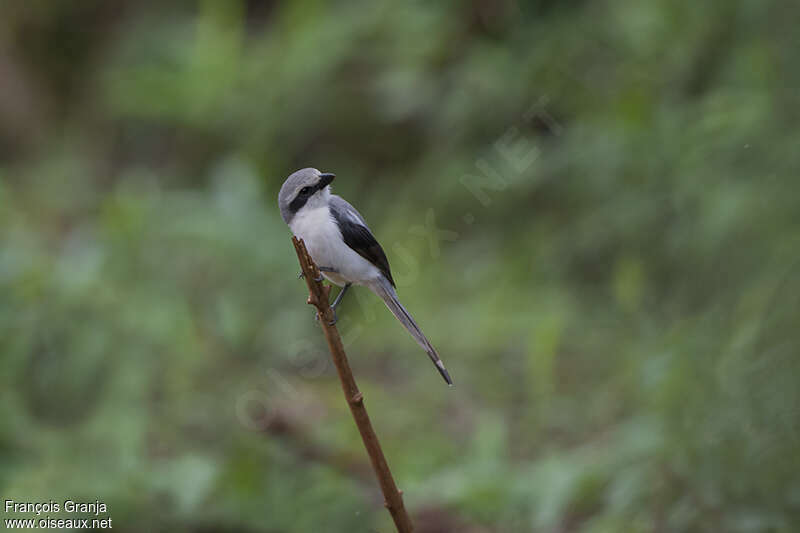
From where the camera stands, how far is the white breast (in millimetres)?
1843

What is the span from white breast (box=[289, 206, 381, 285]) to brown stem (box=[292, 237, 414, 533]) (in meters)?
0.25

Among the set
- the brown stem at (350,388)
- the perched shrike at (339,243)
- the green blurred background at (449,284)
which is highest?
the green blurred background at (449,284)

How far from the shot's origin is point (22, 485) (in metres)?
2.94

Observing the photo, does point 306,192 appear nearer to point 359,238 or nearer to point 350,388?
point 359,238

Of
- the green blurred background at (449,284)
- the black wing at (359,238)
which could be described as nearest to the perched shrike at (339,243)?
the black wing at (359,238)

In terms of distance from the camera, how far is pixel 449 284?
4738 millimetres

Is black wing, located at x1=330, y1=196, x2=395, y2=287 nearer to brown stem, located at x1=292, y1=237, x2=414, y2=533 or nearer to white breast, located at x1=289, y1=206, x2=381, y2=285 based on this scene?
white breast, located at x1=289, y1=206, x2=381, y2=285

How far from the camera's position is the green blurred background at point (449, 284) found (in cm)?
290

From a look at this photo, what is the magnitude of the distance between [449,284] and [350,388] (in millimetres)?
3206

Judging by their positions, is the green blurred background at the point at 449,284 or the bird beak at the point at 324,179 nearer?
the bird beak at the point at 324,179

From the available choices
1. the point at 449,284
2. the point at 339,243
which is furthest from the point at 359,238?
the point at 449,284

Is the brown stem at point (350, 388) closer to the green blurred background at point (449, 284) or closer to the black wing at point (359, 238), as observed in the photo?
the black wing at point (359, 238)

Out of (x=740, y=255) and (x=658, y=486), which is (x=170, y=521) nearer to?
(x=658, y=486)

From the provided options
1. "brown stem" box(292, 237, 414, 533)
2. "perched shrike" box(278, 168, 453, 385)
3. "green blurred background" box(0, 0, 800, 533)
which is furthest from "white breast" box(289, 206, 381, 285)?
"green blurred background" box(0, 0, 800, 533)
